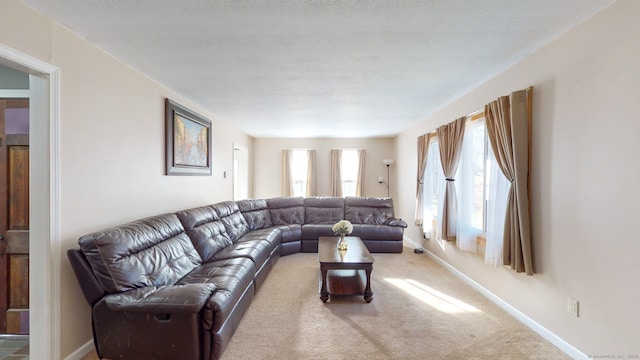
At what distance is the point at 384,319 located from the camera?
2.42m

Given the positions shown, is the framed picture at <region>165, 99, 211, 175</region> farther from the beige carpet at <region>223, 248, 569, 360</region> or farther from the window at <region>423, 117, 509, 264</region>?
the window at <region>423, 117, 509, 264</region>

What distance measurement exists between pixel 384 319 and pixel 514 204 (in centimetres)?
160

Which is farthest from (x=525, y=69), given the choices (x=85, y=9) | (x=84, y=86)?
(x=84, y=86)

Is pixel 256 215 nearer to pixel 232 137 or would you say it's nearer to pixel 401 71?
pixel 232 137

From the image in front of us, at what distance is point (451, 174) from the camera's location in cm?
350

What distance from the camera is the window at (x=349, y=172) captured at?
6655 millimetres

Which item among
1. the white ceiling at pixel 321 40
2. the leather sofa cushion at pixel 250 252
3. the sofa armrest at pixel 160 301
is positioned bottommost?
the leather sofa cushion at pixel 250 252

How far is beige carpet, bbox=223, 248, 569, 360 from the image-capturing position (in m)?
1.97

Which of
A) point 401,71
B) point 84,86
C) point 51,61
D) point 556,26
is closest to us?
point 51,61

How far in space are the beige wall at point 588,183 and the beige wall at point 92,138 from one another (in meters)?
3.73

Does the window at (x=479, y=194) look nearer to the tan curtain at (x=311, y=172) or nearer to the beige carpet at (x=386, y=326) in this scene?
the beige carpet at (x=386, y=326)

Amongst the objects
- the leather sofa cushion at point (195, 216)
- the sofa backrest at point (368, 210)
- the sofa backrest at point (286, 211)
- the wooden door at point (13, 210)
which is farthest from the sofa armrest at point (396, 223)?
the wooden door at point (13, 210)

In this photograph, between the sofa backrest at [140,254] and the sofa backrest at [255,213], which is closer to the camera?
the sofa backrest at [140,254]

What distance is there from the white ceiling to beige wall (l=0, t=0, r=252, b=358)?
5.7 inches
